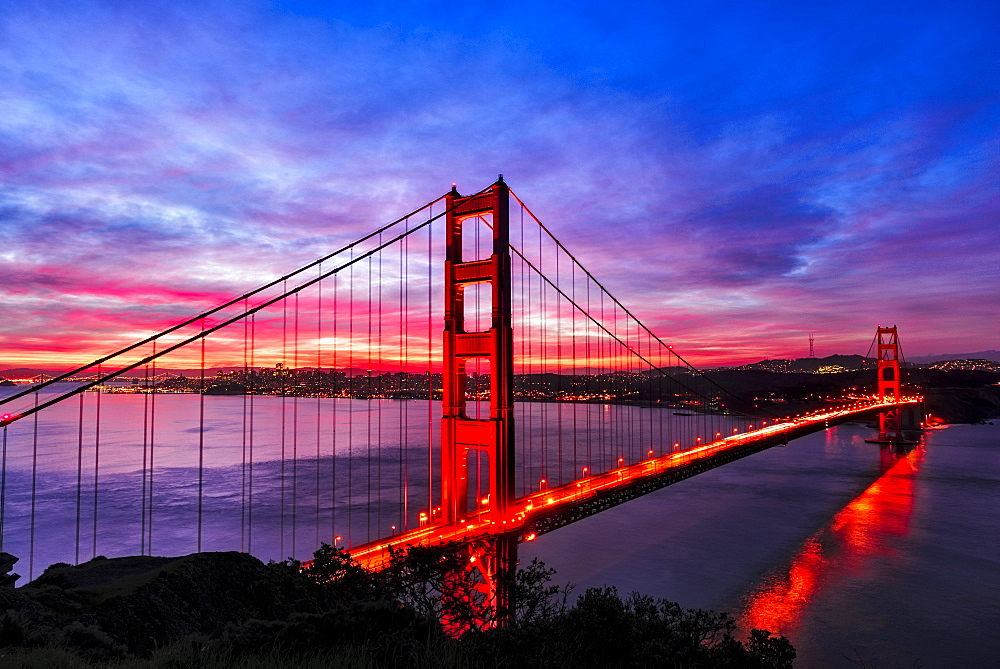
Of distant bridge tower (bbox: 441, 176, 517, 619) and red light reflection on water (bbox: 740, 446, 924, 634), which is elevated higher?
distant bridge tower (bbox: 441, 176, 517, 619)

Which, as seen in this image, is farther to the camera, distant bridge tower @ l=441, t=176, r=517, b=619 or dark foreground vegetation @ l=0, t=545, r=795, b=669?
distant bridge tower @ l=441, t=176, r=517, b=619

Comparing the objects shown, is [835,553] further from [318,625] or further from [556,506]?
[318,625]

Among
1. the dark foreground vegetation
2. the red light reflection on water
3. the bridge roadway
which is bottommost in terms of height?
the red light reflection on water

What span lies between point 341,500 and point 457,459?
117 ft

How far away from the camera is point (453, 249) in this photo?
23.4m

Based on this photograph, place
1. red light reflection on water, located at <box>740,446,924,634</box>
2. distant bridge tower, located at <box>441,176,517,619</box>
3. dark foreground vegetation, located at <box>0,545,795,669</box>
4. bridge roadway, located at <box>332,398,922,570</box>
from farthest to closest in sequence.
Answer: red light reflection on water, located at <box>740,446,924,634</box> < distant bridge tower, located at <box>441,176,517,619</box> < bridge roadway, located at <box>332,398,922,570</box> < dark foreground vegetation, located at <box>0,545,795,669</box>

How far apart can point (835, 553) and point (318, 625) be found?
123 ft

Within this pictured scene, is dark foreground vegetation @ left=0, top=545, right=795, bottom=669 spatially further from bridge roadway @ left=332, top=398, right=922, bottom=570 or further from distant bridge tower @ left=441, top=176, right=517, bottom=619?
distant bridge tower @ left=441, top=176, right=517, bottom=619

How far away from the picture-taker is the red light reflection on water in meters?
26.4

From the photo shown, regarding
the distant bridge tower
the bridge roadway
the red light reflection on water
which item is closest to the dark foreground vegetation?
the bridge roadway

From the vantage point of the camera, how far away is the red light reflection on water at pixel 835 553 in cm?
2644

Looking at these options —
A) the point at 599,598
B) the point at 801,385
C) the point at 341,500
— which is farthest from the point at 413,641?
the point at 801,385

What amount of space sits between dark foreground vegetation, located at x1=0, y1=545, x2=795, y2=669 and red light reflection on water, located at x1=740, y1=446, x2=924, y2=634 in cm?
1771

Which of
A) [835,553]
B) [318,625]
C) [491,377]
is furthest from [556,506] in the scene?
[835,553]
